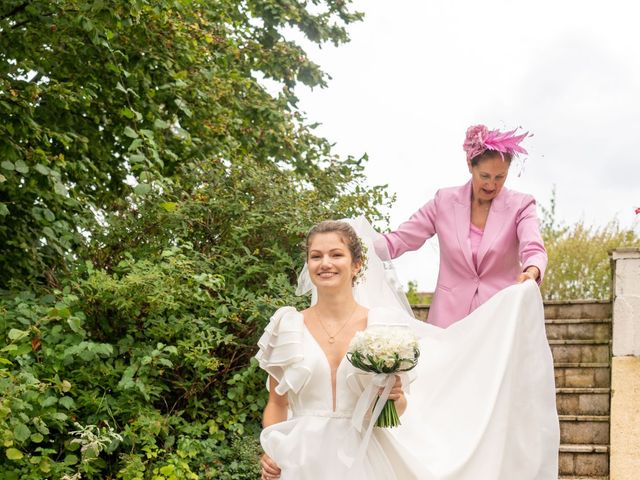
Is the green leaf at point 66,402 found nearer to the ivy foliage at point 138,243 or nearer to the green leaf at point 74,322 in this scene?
the ivy foliage at point 138,243

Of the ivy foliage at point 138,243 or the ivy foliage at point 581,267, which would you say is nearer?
the ivy foliage at point 138,243

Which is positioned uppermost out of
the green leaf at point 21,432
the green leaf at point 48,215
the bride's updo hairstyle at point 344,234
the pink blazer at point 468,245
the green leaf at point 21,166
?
the green leaf at point 21,166

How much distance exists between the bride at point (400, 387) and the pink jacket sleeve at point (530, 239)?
202mm

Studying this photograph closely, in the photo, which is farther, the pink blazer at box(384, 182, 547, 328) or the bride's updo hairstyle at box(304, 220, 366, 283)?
the pink blazer at box(384, 182, 547, 328)

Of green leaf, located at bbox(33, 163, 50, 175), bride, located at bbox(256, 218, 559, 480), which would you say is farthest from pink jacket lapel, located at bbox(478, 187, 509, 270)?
green leaf, located at bbox(33, 163, 50, 175)

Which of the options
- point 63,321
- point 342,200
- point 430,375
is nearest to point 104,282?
point 63,321

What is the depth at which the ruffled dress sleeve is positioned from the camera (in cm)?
373

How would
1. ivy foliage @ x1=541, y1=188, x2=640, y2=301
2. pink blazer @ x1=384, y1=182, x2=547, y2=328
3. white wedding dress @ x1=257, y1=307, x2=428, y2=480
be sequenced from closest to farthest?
white wedding dress @ x1=257, y1=307, x2=428, y2=480, pink blazer @ x1=384, y1=182, x2=547, y2=328, ivy foliage @ x1=541, y1=188, x2=640, y2=301

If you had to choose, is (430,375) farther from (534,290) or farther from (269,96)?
(269,96)

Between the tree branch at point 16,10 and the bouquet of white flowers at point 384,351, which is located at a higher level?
the tree branch at point 16,10

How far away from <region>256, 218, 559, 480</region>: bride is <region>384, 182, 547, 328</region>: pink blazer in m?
0.22

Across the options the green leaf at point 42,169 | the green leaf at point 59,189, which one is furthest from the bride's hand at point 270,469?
the green leaf at point 42,169

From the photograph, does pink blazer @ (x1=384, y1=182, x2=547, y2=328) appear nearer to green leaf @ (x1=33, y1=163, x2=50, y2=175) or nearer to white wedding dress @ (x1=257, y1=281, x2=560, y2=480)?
white wedding dress @ (x1=257, y1=281, x2=560, y2=480)

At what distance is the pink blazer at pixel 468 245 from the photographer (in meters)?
5.13
